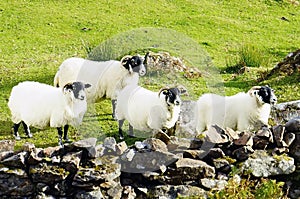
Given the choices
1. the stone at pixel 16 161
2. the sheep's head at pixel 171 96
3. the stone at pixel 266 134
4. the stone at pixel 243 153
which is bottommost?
the stone at pixel 16 161

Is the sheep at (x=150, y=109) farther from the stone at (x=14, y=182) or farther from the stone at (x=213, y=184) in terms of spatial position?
the stone at (x=14, y=182)

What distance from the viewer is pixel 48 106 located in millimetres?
11125

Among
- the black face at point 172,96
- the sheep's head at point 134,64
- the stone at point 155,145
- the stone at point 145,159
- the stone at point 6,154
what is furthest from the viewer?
the sheep's head at point 134,64

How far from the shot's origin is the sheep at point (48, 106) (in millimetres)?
11055

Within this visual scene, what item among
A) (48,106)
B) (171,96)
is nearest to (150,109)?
(171,96)

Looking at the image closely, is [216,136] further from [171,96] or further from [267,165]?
[171,96]

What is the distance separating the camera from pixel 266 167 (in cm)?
905

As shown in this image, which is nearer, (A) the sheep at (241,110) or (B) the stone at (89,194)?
(B) the stone at (89,194)

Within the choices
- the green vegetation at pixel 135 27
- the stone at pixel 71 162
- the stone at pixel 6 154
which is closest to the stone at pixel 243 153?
the stone at pixel 71 162

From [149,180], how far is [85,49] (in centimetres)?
1176

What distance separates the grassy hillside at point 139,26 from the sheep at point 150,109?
2.26m

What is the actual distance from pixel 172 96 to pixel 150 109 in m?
0.55

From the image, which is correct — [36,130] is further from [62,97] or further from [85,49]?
[85,49]

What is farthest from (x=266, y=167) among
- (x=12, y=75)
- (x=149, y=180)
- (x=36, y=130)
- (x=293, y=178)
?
(x=12, y=75)
